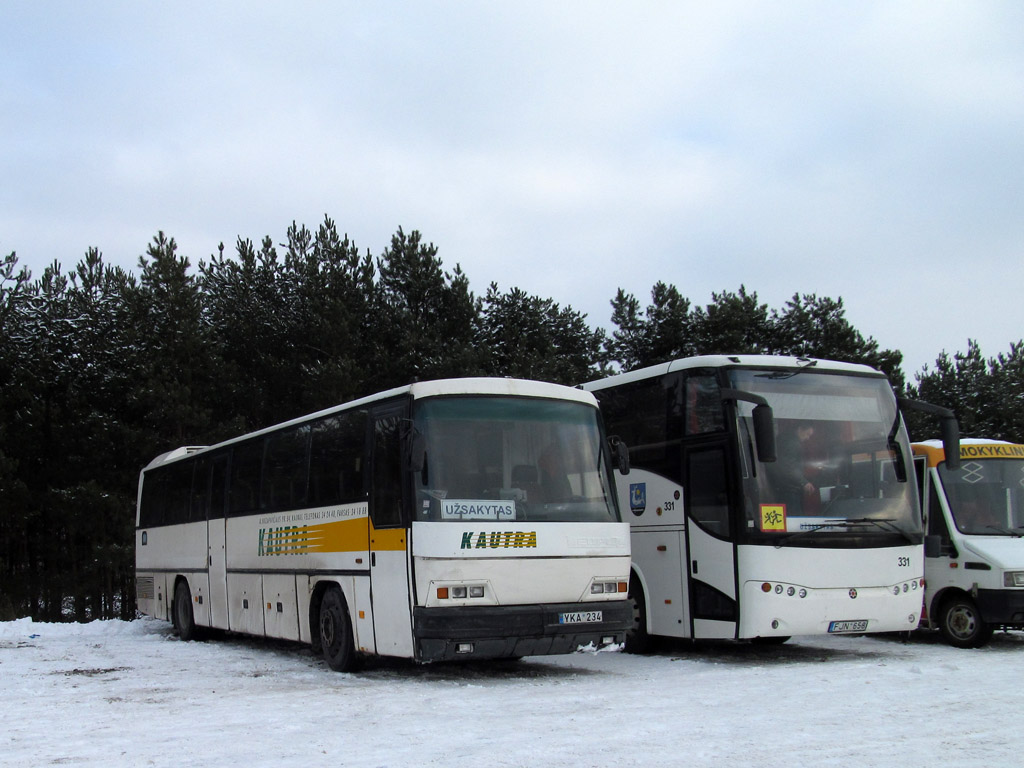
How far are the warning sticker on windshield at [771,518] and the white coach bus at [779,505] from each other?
0.01 m

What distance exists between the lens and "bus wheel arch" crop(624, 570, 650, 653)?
14160 mm

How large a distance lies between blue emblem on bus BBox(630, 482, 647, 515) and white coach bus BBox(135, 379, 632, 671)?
6.67 feet

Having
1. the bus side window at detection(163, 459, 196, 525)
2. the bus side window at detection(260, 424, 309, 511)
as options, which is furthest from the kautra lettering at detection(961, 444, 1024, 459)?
the bus side window at detection(163, 459, 196, 525)

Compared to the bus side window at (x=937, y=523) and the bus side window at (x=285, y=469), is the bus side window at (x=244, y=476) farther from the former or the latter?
the bus side window at (x=937, y=523)

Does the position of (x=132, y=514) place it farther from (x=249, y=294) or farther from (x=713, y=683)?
(x=713, y=683)

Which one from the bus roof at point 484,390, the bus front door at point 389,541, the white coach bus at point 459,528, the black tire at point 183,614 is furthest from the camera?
the black tire at point 183,614

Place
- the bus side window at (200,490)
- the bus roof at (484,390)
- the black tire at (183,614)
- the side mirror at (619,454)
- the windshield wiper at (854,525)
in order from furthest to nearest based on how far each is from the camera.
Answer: the black tire at (183,614) < the bus side window at (200,490) < the windshield wiper at (854,525) < the side mirror at (619,454) < the bus roof at (484,390)

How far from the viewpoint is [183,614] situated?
60.4ft

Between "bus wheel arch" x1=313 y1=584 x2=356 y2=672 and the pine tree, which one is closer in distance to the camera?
"bus wheel arch" x1=313 y1=584 x2=356 y2=672

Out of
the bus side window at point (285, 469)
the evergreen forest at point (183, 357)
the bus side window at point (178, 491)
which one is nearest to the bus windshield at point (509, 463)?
the bus side window at point (285, 469)

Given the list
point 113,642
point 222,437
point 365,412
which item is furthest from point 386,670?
point 222,437

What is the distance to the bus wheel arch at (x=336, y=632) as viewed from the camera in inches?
485

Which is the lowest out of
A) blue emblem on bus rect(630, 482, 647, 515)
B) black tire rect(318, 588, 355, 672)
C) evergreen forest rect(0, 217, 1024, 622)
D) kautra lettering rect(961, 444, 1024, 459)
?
black tire rect(318, 588, 355, 672)

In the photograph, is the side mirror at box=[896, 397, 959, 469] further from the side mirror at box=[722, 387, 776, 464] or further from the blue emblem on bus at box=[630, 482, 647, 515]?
the blue emblem on bus at box=[630, 482, 647, 515]
